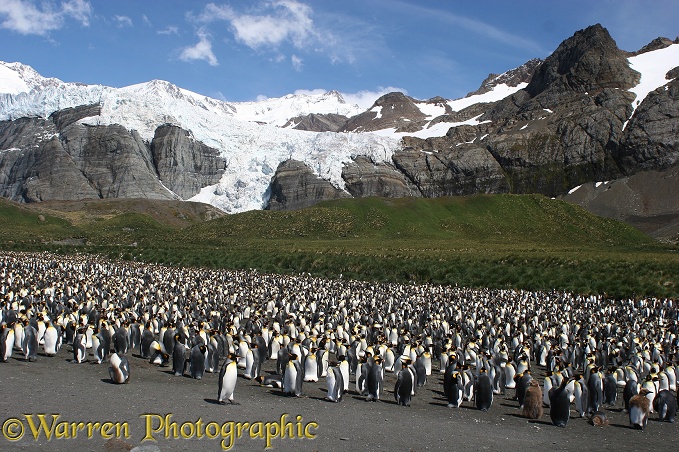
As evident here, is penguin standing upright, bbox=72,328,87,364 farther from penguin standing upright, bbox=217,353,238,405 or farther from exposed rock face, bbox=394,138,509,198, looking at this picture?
exposed rock face, bbox=394,138,509,198

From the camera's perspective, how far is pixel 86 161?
A: 146 metres

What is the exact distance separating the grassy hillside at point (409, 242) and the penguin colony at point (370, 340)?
10637 mm

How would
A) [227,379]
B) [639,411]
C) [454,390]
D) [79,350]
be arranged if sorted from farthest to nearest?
[79,350] < [454,390] < [639,411] < [227,379]

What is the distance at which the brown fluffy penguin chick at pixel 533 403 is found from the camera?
13617 mm

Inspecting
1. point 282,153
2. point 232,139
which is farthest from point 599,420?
point 232,139

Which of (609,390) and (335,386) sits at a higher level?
(609,390)

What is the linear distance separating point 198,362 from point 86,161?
14535 centimetres

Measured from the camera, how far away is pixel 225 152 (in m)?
161

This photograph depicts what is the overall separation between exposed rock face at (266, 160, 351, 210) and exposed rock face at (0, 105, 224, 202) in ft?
85.1

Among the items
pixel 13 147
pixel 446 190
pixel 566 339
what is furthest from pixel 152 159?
pixel 566 339

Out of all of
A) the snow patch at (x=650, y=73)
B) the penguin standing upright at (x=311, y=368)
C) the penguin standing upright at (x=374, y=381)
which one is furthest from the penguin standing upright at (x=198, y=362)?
the snow patch at (x=650, y=73)

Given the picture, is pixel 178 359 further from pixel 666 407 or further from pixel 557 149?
pixel 557 149

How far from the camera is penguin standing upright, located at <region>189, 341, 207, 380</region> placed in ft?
49.9

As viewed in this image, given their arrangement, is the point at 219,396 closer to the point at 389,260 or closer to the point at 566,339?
the point at 566,339
